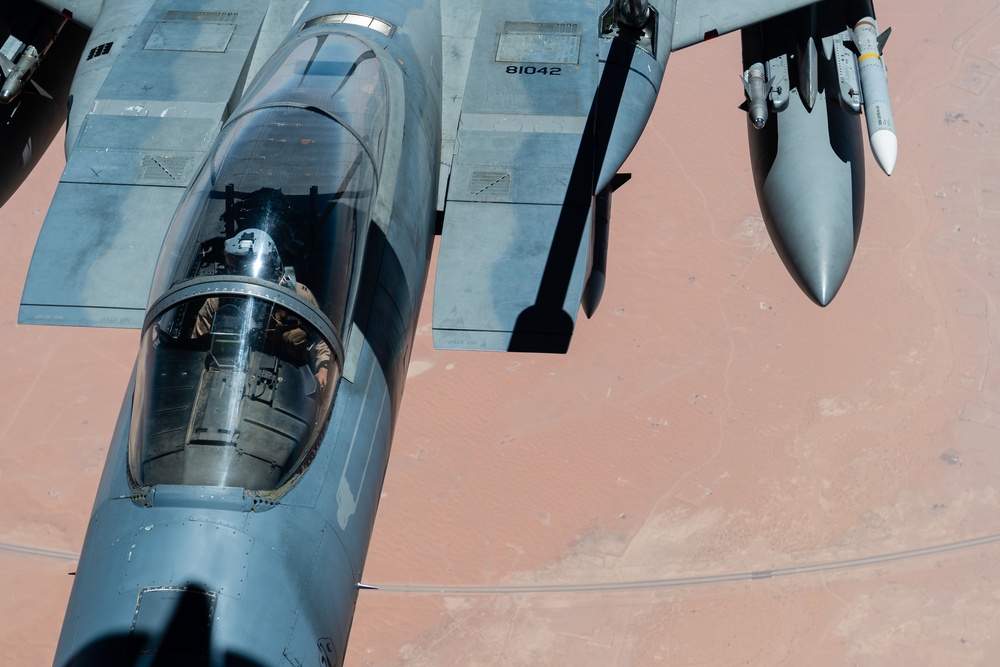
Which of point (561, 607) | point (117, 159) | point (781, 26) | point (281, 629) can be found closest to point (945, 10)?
point (781, 26)

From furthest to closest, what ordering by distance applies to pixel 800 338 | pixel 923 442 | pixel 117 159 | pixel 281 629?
pixel 800 338 < pixel 923 442 < pixel 117 159 < pixel 281 629

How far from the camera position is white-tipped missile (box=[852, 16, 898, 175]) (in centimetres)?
862

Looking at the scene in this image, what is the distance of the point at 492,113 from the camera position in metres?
8.52

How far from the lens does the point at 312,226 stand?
19.5ft

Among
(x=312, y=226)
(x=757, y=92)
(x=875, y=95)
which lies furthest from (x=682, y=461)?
(x=312, y=226)

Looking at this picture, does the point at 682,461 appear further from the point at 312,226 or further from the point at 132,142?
the point at 132,142

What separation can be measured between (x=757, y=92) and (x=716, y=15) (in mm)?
901

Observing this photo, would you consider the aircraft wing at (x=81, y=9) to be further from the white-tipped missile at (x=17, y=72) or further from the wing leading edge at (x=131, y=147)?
the white-tipped missile at (x=17, y=72)

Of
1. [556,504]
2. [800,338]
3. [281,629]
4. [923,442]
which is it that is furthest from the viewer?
[800,338]

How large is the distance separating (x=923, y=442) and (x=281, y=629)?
343 inches

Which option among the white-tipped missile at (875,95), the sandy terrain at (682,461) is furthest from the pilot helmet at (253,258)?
the white-tipped missile at (875,95)

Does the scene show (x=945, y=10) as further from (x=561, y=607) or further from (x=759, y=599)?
(x=561, y=607)

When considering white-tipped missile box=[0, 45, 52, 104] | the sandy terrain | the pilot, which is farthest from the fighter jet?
the sandy terrain

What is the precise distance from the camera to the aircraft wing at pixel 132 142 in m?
7.47
